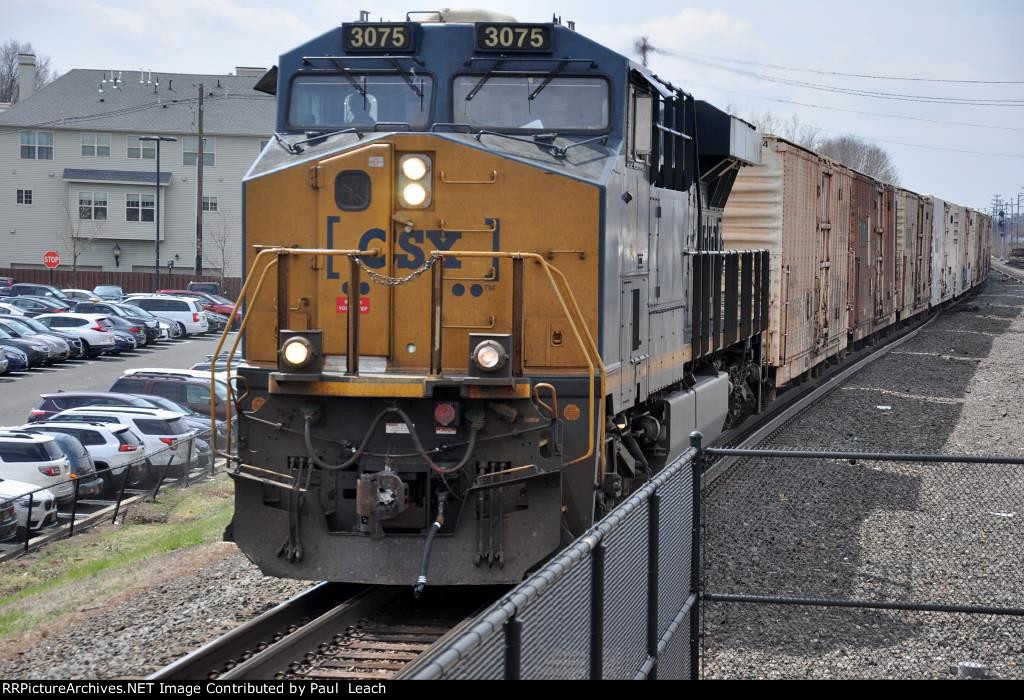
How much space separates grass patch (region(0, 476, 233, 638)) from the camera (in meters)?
11.9

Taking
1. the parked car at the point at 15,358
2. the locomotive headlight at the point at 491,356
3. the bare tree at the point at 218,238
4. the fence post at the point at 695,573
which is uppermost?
the bare tree at the point at 218,238

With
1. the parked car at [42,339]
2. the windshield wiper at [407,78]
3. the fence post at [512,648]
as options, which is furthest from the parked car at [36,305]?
the fence post at [512,648]

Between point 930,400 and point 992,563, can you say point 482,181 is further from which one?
point 930,400

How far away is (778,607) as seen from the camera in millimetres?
9766

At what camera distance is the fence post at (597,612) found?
5.25 m

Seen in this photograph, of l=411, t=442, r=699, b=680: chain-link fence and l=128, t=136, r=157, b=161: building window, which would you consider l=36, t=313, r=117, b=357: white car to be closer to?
l=128, t=136, r=157, b=161: building window

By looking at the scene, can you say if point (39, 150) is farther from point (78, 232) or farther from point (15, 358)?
point (15, 358)

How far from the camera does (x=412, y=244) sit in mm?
9359

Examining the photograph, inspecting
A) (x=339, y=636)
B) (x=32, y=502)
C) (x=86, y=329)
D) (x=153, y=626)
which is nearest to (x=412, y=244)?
(x=339, y=636)

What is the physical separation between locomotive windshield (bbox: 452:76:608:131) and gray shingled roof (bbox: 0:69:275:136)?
64501mm

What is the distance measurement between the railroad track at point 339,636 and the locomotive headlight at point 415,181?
300cm

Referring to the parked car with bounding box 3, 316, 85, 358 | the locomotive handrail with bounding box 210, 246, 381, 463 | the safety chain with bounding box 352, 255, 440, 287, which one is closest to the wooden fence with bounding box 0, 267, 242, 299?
the parked car with bounding box 3, 316, 85, 358

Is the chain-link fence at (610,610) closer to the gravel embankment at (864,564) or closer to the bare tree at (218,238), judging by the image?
the gravel embankment at (864,564)

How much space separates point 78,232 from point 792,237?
2437 inches
